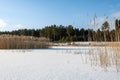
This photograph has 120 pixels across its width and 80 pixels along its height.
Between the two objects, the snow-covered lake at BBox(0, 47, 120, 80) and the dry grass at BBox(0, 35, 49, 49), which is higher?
the dry grass at BBox(0, 35, 49, 49)

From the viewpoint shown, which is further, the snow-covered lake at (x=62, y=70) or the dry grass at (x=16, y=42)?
the dry grass at (x=16, y=42)

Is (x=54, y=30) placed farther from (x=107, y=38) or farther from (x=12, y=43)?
(x=107, y=38)

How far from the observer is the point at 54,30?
110ft

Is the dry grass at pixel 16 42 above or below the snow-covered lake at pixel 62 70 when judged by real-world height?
above

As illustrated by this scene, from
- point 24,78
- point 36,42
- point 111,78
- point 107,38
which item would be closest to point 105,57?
point 107,38

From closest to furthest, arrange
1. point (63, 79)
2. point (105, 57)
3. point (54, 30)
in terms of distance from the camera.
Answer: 1. point (63, 79)
2. point (105, 57)
3. point (54, 30)

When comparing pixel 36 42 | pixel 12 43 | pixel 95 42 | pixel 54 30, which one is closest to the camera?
pixel 95 42

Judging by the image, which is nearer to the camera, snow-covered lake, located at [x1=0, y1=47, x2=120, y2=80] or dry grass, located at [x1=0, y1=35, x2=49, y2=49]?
snow-covered lake, located at [x1=0, y1=47, x2=120, y2=80]

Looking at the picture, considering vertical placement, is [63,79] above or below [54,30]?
below

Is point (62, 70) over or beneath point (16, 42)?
beneath

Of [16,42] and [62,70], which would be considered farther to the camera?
[16,42]

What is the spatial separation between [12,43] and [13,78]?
8.37 m

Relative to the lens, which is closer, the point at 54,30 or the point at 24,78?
the point at 24,78

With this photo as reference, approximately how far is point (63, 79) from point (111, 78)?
0.62 meters
